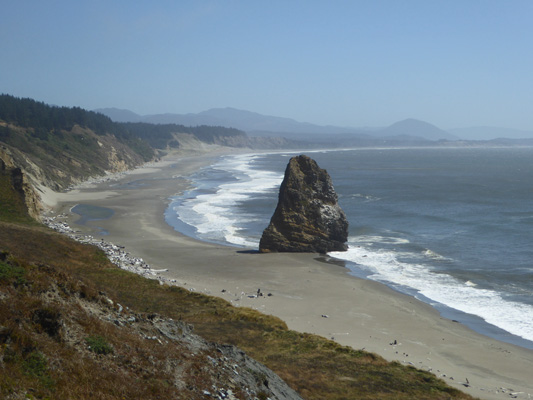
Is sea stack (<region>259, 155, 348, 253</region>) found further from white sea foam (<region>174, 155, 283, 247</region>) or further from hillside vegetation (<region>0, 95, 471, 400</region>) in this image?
hillside vegetation (<region>0, 95, 471, 400</region>)

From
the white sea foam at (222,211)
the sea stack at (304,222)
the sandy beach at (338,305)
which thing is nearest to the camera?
the sandy beach at (338,305)

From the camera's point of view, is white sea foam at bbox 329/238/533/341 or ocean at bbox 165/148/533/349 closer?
white sea foam at bbox 329/238/533/341

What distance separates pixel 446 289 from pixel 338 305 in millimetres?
8092

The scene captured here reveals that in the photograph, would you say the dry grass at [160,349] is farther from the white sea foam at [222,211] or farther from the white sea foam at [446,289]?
the white sea foam at [222,211]

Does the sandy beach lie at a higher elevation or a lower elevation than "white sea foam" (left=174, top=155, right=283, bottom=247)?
lower

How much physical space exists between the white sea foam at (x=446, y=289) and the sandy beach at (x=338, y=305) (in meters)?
1.92

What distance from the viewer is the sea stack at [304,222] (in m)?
43.2

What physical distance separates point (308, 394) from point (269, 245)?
26842mm

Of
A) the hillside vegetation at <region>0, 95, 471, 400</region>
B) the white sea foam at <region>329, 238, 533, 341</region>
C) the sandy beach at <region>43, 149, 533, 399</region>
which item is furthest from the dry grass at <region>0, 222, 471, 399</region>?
the white sea foam at <region>329, 238, 533, 341</region>

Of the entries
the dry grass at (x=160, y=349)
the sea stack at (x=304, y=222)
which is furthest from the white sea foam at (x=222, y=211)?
the dry grass at (x=160, y=349)

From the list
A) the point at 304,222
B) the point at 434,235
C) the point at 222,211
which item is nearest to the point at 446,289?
the point at 304,222

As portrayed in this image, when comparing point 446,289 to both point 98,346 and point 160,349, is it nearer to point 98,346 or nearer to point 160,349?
point 160,349

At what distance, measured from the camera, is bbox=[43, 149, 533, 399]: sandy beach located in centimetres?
2141

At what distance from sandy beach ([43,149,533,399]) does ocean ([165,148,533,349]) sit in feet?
6.53
